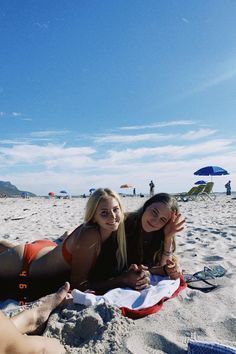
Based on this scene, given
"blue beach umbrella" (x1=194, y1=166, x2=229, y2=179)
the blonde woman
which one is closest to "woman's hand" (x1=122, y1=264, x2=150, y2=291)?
the blonde woman

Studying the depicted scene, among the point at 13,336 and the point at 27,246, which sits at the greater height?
the point at 27,246

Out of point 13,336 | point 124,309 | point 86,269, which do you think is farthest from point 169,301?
point 13,336

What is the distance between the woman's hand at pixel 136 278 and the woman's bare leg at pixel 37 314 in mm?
583

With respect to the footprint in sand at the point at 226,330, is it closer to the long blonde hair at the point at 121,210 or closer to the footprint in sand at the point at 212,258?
the long blonde hair at the point at 121,210

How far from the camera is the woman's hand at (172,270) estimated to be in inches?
130

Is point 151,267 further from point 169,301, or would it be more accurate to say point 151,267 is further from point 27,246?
point 27,246

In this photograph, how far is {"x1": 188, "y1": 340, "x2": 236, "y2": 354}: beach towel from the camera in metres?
1.83

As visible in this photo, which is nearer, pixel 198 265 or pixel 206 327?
pixel 206 327

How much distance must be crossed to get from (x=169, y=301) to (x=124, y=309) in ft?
1.66

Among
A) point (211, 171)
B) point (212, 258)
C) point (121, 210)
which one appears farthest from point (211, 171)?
point (121, 210)

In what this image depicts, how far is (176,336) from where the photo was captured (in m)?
2.21

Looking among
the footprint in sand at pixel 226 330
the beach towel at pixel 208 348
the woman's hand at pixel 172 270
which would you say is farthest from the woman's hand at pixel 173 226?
the beach towel at pixel 208 348

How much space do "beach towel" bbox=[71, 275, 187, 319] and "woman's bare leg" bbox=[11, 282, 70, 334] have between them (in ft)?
0.40

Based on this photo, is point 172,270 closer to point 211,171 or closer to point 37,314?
point 37,314
